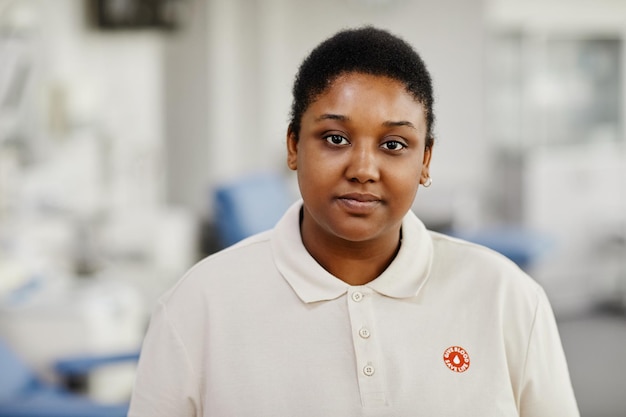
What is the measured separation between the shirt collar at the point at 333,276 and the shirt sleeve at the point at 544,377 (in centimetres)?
14

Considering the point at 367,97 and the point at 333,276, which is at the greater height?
the point at 367,97

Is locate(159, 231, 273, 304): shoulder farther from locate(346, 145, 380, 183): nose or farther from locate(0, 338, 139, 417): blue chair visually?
locate(0, 338, 139, 417): blue chair

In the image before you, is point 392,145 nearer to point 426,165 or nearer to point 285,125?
point 426,165

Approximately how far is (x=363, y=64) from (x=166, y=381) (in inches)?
16.3

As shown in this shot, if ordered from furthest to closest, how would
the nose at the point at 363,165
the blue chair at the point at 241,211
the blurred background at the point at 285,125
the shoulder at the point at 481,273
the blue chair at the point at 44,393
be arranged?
1. the blurred background at the point at 285,125
2. the blue chair at the point at 241,211
3. the blue chair at the point at 44,393
4. the shoulder at the point at 481,273
5. the nose at the point at 363,165

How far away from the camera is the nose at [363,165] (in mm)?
941

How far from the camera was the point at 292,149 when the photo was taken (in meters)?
1.04

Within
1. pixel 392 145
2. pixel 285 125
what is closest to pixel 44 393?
pixel 392 145

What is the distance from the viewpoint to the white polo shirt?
3.24 feet

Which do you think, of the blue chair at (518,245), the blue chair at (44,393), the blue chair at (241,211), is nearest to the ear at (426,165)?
the blue chair at (44,393)

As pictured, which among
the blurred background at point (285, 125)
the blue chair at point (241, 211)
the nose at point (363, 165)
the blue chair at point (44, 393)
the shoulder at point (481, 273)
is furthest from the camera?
the blurred background at point (285, 125)

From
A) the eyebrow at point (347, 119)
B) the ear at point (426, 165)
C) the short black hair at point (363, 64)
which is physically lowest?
the ear at point (426, 165)

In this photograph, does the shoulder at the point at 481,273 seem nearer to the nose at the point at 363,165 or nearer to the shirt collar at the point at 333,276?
the shirt collar at the point at 333,276

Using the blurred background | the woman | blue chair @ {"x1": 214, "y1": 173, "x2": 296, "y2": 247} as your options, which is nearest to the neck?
the woman
